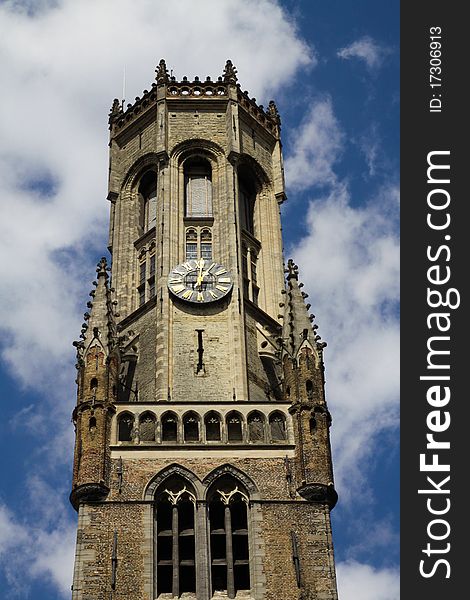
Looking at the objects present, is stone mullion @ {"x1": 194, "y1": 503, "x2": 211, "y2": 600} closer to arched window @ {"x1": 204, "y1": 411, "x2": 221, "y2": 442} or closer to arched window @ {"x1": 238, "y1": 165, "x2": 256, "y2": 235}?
arched window @ {"x1": 204, "y1": 411, "x2": 221, "y2": 442}

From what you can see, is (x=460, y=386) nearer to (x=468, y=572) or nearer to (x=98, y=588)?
(x=468, y=572)

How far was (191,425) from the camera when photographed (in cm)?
3869

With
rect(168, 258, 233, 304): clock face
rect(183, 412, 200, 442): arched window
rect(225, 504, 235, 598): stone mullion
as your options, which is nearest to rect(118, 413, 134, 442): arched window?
rect(183, 412, 200, 442): arched window

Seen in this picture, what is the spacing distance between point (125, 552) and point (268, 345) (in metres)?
11.1

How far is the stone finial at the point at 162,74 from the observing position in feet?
169

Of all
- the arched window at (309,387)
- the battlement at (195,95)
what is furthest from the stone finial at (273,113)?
the arched window at (309,387)

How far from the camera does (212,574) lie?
35.4 metres

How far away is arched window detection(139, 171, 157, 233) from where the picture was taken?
48750 millimetres

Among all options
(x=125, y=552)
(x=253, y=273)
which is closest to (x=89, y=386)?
(x=125, y=552)

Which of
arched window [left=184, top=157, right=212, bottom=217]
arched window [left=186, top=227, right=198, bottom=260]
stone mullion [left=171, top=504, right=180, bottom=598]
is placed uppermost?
arched window [left=184, top=157, right=212, bottom=217]

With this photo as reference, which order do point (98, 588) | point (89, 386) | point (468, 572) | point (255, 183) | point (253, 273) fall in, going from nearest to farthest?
point (468, 572) → point (98, 588) → point (89, 386) → point (253, 273) → point (255, 183)

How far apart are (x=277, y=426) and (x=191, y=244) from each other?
32.4ft

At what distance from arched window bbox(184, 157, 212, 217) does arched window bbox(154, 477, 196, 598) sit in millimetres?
13757

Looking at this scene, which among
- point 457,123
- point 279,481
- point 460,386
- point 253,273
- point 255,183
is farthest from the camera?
point 255,183
